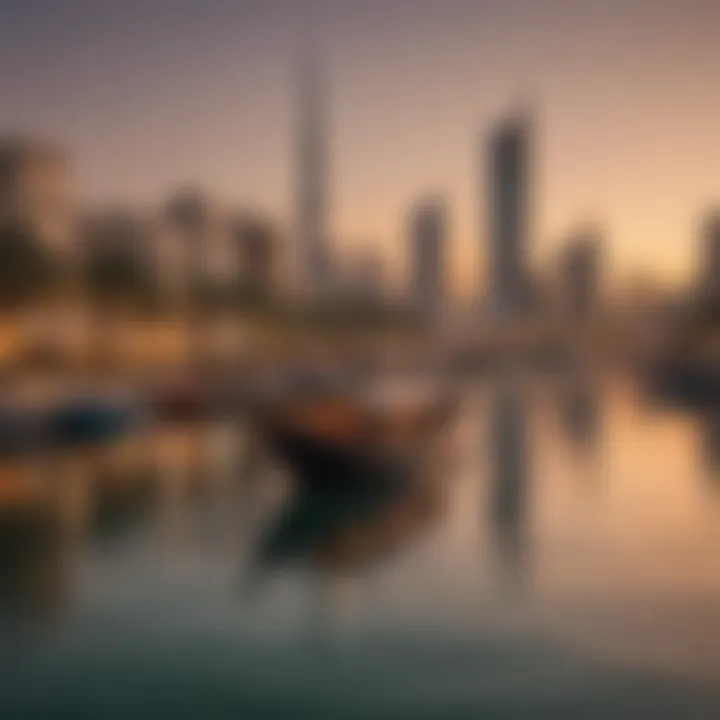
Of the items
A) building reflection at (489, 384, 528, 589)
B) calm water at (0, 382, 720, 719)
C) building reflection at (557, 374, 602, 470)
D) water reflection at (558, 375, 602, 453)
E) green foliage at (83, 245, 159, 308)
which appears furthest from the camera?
green foliage at (83, 245, 159, 308)

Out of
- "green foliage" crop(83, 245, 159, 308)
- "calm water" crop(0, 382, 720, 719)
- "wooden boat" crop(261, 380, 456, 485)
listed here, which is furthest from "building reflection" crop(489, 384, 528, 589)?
"green foliage" crop(83, 245, 159, 308)

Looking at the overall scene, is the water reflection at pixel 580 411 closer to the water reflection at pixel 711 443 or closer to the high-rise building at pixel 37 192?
the water reflection at pixel 711 443

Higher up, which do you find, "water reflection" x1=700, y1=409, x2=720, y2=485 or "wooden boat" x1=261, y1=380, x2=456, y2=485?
"wooden boat" x1=261, y1=380, x2=456, y2=485

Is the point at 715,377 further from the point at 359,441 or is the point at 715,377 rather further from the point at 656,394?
the point at 359,441

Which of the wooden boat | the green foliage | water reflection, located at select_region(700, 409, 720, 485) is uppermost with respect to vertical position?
the green foliage

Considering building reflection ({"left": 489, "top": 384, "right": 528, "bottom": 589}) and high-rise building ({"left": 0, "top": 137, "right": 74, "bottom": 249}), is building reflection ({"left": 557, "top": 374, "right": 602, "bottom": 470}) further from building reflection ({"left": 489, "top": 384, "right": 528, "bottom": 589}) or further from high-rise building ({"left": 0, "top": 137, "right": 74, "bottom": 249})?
high-rise building ({"left": 0, "top": 137, "right": 74, "bottom": 249})

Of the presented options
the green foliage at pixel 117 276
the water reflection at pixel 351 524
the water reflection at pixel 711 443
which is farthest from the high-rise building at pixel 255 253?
the water reflection at pixel 711 443
